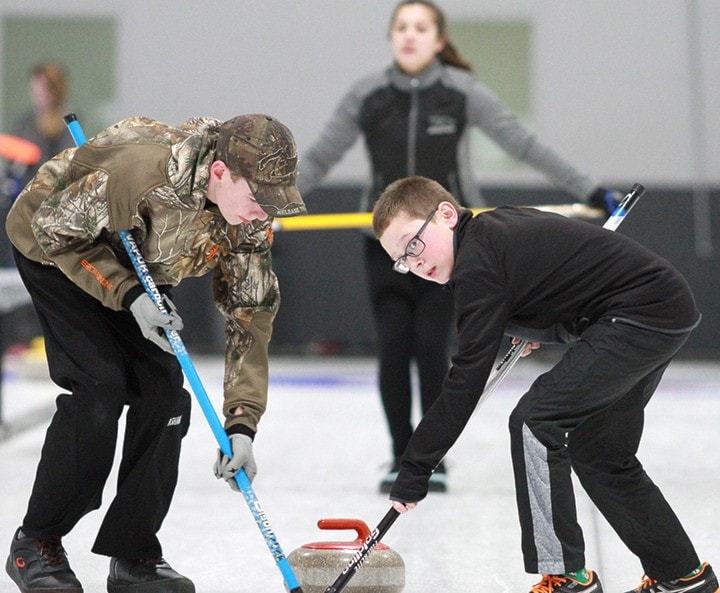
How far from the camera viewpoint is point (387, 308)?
408 cm

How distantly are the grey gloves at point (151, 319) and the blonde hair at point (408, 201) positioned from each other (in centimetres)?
53

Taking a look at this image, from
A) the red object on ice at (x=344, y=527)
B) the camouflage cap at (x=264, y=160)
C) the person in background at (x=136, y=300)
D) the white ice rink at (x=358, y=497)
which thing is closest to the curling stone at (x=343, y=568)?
the red object on ice at (x=344, y=527)

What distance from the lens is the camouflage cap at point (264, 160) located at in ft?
8.18

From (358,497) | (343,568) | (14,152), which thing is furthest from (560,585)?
(14,152)

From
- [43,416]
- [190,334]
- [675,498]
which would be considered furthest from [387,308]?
[190,334]

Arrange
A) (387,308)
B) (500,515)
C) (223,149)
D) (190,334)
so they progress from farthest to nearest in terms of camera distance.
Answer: (190,334) → (387,308) → (500,515) → (223,149)

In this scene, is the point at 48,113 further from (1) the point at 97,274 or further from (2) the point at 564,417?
(2) the point at 564,417

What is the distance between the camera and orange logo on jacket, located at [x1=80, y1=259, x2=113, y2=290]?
2.62 meters

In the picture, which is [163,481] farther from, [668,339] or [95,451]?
[668,339]

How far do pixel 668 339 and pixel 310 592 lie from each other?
1.03m

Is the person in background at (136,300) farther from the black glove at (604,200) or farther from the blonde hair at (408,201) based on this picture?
the black glove at (604,200)

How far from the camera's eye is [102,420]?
2686mm

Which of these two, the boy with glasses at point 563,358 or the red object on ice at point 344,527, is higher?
the boy with glasses at point 563,358

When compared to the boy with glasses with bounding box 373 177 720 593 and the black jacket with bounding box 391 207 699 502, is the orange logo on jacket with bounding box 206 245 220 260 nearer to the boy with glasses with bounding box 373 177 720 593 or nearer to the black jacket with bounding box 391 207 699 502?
the boy with glasses with bounding box 373 177 720 593
